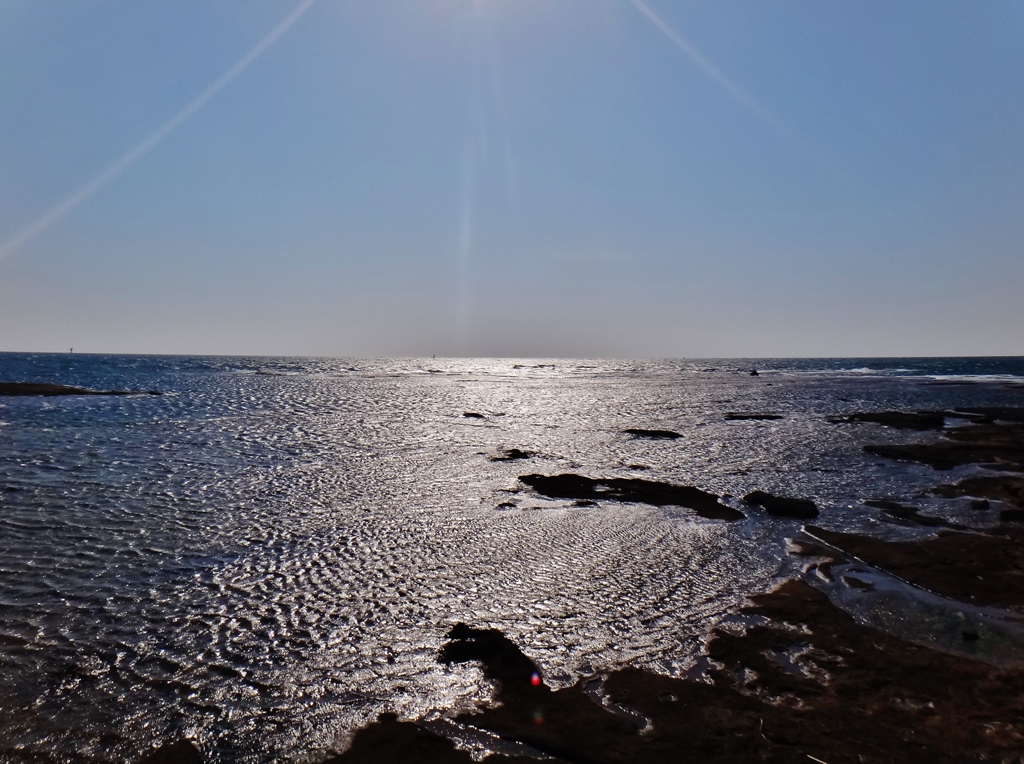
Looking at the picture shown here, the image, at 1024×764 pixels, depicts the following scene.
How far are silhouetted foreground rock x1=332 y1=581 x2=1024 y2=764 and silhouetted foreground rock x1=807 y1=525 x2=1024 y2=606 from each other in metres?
4.44

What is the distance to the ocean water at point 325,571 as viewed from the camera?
9.59 metres

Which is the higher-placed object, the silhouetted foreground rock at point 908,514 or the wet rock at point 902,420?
the wet rock at point 902,420

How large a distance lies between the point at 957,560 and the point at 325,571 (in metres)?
17.0

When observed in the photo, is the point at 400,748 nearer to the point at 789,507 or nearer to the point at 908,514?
the point at 789,507

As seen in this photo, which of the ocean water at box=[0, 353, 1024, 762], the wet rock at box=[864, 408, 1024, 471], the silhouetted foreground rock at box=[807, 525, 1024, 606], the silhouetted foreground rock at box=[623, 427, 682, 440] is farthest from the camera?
the silhouetted foreground rock at box=[623, 427, 682, 440]

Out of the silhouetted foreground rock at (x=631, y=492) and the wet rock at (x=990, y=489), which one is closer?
the silhouetted foreground rock at (x=631, y=492)

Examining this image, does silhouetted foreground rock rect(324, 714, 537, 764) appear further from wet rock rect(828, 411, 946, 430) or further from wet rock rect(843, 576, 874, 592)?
wet rock rect(828, 411, 946, 430)

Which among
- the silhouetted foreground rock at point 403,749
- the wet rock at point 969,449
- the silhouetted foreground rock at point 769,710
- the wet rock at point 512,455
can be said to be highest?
the wet rock at point 969,449

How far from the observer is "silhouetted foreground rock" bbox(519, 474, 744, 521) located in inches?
918

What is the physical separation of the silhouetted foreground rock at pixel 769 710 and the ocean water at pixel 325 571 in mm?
617

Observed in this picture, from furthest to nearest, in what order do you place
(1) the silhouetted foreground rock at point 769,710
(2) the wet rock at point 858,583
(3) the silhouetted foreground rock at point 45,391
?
(3) the silhouetted foreground rock at point 45,391 < (2) the wet rock at point 858,583 < (1) the silhouetted foreground rock at point 769,710

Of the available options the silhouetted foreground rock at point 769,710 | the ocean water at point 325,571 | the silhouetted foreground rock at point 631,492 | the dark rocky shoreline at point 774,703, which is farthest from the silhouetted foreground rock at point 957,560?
the silhouetted foreground rock at point 769,710

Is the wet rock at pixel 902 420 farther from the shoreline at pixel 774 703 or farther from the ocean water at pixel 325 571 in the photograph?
the shoreline at pixel 774 703

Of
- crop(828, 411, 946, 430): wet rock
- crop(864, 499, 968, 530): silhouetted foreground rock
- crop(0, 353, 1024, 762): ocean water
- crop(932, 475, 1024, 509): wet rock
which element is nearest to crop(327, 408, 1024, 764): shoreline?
crop(0, 353, 1024, 762): ocean water
